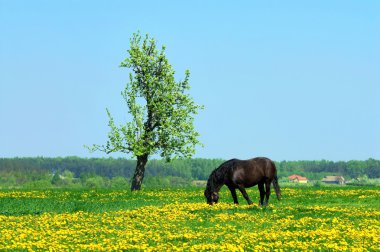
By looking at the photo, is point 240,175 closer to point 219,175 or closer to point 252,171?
point 252,171

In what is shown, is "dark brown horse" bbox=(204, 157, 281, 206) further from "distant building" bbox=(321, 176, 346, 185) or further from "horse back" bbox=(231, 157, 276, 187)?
"distant building" bbox=(321, 176, 346, 185)

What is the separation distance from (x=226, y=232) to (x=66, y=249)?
5.67m

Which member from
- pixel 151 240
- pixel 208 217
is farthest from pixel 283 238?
pixel 208 217

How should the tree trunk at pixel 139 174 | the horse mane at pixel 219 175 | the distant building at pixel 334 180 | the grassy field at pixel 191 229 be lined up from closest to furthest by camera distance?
the grassy field at pixel 191 229, the horse mane at pixel 219 175, the tree trunk at pixel 139 174, the distant building at pixel 334 180

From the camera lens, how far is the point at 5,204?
33.8 meters

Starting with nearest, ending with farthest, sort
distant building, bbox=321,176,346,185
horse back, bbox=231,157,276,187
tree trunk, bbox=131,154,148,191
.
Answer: horse back, bbox=231,157,276,187, tree trunk, bbox=131,154,148,191, distant building, bbox=321,176,346,185

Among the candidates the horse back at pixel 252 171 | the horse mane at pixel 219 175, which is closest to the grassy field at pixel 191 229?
the horse mane at pixel 219 175

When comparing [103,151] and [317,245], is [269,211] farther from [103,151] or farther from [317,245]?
[103,151]

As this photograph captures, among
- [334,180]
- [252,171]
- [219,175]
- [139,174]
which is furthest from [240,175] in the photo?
[334,180]

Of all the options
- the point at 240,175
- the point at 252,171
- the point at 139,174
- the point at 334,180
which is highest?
the point at 334,180

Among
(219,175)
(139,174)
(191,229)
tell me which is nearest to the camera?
(191,229)

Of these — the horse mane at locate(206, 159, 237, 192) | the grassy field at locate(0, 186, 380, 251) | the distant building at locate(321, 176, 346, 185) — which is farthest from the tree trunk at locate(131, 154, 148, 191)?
the distant building at locate(321, 176, 346, 185)

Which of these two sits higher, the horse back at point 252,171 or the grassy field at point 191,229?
the horse back at point 252,171

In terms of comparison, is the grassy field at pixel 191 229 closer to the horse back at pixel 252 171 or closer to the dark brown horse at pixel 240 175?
the dark brown horse at pixel 240 175
